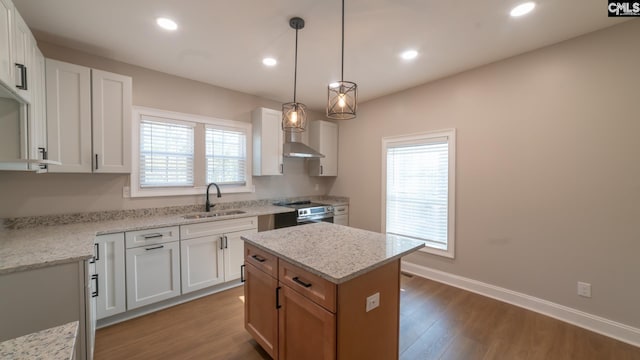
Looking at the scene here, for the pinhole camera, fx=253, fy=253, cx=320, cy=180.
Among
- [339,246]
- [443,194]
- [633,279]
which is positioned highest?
[443,194]

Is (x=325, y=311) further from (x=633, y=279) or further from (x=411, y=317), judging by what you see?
(x=633, y=279)

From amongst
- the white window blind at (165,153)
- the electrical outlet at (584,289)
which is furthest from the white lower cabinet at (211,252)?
the electrical outlet at (584,289)

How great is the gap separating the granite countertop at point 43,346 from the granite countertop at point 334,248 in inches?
37.8

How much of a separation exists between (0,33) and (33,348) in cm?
193

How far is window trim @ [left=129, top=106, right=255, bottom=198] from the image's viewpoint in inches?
116

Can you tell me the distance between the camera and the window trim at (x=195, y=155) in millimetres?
2941

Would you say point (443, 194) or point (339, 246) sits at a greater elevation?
point (443, 194)

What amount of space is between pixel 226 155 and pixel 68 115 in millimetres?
1707

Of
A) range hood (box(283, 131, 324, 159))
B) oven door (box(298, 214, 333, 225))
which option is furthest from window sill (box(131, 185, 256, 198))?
oven door (box(298, 214, 333, 225))

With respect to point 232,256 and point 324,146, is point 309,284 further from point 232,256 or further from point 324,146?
point 324,146

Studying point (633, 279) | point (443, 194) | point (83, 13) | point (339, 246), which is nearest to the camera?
point (339, 246)

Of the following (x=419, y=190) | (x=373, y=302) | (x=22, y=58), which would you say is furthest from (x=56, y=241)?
(x=419, y=190)

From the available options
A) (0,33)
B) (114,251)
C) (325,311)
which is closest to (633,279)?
(325,311)

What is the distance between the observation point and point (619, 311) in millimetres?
2215
